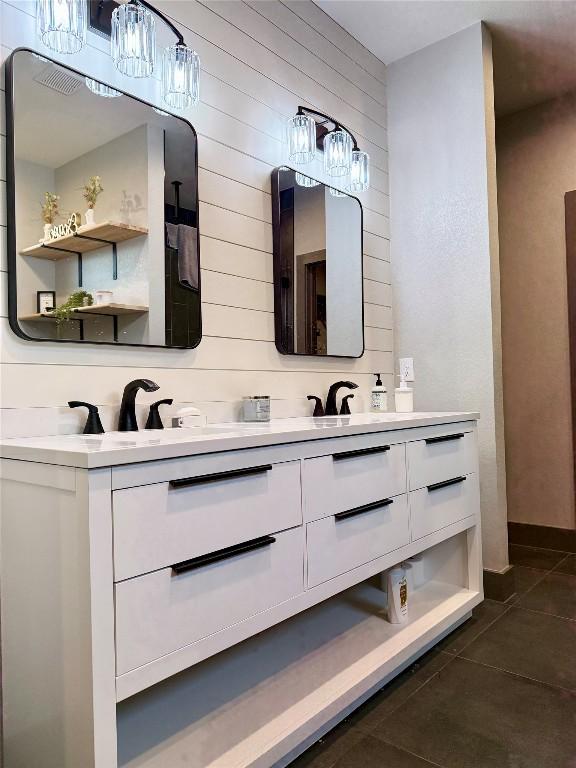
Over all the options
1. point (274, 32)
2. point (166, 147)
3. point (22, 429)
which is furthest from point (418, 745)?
point (274, 32)

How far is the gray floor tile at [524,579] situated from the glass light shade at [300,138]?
6.79 ft

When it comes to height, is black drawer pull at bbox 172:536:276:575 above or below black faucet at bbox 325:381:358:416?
below

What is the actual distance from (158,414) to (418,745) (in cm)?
114

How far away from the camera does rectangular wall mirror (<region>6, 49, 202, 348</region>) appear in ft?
4.65

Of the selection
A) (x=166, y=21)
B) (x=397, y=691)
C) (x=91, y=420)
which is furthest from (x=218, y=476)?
(x=166, y=21)

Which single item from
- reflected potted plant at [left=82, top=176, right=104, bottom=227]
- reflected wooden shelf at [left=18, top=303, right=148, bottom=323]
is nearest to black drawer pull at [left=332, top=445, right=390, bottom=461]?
reflected wooden shelf at [left=18, top=303, right=148, bottom=323]

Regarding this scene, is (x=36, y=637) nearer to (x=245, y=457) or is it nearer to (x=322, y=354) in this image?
(x=245, y=457)

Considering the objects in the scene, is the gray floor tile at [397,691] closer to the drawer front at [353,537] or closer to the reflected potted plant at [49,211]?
the drawer front at [353,537]

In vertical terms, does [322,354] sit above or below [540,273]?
below

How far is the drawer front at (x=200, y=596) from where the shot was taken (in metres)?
1.05

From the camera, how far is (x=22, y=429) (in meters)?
1.39

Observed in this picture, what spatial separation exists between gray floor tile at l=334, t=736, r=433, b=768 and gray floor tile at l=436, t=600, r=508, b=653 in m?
0.61

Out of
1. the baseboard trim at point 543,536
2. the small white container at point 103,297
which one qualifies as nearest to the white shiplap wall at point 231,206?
the small white container at point 103,297

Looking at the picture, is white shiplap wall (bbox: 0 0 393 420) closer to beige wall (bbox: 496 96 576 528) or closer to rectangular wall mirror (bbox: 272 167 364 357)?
rectangular wall mirror (bbox: 272 167 364 357)
